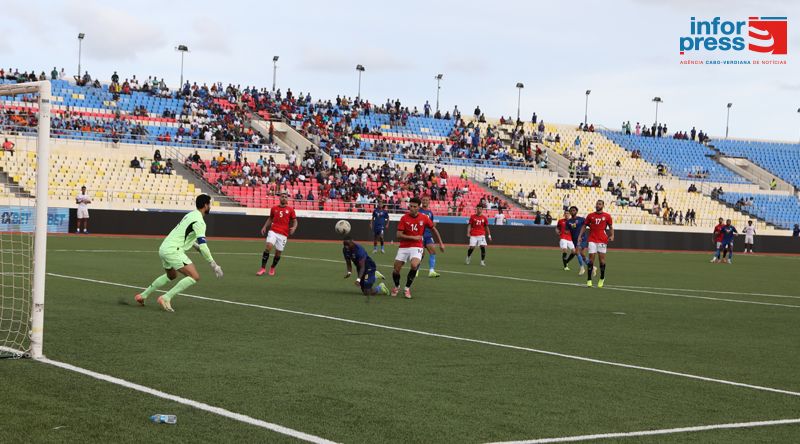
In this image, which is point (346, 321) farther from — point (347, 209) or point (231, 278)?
point (347, 209)

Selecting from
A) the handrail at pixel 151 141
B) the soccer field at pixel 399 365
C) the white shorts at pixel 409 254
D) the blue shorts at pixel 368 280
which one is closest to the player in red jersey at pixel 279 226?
the soccer field at pixel 399 365

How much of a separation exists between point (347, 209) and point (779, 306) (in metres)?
33.3

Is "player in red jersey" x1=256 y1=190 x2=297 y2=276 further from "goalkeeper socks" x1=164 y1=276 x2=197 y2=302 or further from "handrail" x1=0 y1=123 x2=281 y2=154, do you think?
"handrail" x1=0 y1=123 x2=281 y2=154

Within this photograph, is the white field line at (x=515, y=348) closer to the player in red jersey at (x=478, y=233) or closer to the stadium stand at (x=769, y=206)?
the player in red jersey at (x=478, y=233)

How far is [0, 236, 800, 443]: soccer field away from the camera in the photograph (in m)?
7.70

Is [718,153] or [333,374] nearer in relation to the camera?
[333,374]

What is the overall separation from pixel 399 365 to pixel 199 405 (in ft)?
9.98

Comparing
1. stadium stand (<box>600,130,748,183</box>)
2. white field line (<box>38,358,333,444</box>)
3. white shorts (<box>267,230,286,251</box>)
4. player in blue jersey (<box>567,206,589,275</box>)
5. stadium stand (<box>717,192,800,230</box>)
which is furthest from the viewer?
stadium stand (<box>600,130,748,183</box>)

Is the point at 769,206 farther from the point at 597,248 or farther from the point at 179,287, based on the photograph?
the point at 179,287

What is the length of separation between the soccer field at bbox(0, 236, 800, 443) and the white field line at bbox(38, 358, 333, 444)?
5cm

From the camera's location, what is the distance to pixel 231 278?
22641mm

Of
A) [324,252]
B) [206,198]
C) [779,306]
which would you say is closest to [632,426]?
[206,198]

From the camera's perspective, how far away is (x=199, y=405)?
319 inches

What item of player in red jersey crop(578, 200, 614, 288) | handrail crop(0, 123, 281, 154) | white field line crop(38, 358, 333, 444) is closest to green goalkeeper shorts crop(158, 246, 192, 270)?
white field line crop(38, 358, 333, 444)
